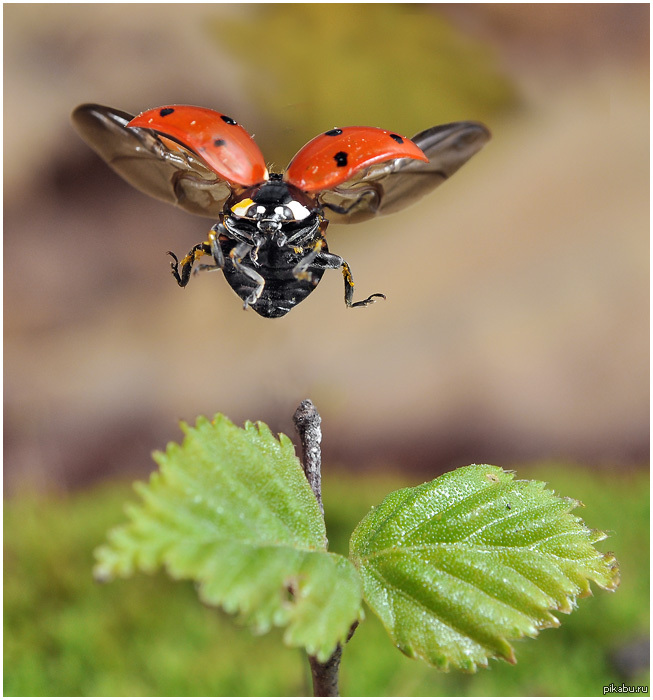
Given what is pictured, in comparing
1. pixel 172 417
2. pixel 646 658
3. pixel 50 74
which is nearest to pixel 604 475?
pixel 646 658

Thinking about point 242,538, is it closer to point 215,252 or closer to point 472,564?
point 472,564

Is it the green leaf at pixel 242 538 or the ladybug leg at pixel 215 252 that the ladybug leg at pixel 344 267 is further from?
the green leaf at pixel 242 538

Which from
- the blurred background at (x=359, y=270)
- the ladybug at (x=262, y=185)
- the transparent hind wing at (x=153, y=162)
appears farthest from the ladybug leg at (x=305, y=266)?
the blurred background at (x=359, y=270)

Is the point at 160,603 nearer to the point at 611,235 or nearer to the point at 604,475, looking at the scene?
the point at 604,475

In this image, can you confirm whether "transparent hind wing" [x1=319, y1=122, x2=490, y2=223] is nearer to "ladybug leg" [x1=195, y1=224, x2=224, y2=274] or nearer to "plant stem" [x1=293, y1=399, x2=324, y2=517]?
"ladybug leg" [x1=195, y1=224, x2=224, y2=274]

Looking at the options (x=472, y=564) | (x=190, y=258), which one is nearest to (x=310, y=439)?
(x=472, y=564)

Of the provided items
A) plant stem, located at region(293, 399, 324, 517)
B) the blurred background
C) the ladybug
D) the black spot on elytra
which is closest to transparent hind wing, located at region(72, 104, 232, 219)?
the ladybug

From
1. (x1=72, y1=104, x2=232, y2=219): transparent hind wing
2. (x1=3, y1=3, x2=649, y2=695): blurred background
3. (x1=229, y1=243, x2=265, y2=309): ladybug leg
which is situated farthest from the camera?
(x1=3, y1=3, x2=649, y2=695): blurred background

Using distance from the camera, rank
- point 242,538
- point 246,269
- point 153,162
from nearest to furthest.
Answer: point 242,538, point 246,269, point 153,162
